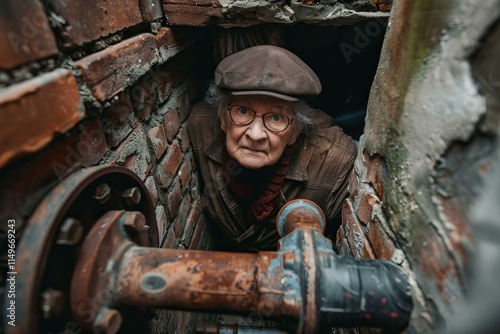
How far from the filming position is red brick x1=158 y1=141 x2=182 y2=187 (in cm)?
115

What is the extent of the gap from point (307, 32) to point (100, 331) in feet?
5.40

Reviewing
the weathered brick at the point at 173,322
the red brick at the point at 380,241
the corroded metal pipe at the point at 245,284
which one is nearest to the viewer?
the corroded metal pipe at the point at 245,284

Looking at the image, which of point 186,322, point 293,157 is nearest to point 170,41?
point 293,157

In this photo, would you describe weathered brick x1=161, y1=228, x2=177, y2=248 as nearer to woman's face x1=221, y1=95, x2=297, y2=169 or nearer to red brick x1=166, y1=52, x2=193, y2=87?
woman's face x1=221, y1=95, x2=297, y2=169

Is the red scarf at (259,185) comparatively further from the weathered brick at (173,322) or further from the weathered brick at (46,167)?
the weathered brick at (46,167)

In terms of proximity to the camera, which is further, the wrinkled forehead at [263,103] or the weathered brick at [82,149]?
the wrinkled forehead at [263,103]

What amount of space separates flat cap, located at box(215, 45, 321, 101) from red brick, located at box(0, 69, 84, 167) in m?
0.71

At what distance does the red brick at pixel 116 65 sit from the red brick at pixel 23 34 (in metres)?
0.09

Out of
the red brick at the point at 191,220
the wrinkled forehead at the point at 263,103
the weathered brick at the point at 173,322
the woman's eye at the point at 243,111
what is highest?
the wrinkled forehead at the point at 263,103

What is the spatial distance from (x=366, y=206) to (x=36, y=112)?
2.63 ft

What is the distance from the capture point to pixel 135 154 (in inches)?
37.6

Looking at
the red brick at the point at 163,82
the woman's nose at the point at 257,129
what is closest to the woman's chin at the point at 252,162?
the woman's nose at the point at 257,129

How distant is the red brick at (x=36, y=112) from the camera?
1.51 feet

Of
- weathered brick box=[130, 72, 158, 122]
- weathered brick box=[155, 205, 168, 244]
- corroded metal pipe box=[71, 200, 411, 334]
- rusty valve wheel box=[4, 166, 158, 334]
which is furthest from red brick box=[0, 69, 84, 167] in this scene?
weathered brick box=[155, 205, 168, 244]
